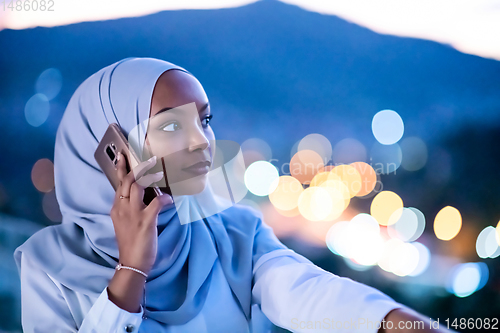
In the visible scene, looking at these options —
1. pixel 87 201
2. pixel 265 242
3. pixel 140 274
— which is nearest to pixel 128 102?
pixel 87 201

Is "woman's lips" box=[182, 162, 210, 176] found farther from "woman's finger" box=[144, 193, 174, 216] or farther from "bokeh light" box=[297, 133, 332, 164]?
"bokeh light" box=[297, 133, 332, 164]

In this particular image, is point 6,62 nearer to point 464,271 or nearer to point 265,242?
point 265,242

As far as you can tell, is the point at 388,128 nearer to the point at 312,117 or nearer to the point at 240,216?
the point at 312,117

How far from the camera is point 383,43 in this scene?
1100mm

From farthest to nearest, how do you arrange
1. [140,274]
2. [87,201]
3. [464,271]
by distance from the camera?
[464,271] < [87,201] < [140,274]

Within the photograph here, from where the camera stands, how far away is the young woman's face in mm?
860

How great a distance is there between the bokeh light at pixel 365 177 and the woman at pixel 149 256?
1.08ft

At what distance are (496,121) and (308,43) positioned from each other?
654 mm

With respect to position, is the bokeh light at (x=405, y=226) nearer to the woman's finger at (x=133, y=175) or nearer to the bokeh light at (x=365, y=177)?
the bokeh light at (x=365, y=177)

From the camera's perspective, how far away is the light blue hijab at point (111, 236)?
86 cm

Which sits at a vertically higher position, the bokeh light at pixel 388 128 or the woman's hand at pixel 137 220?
the bokeh light at pixel 388 128

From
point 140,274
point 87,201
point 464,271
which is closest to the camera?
point 140,274

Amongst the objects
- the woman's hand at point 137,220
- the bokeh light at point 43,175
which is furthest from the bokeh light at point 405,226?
the bokeh light at point 43,175

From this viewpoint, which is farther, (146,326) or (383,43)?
(383,43)
